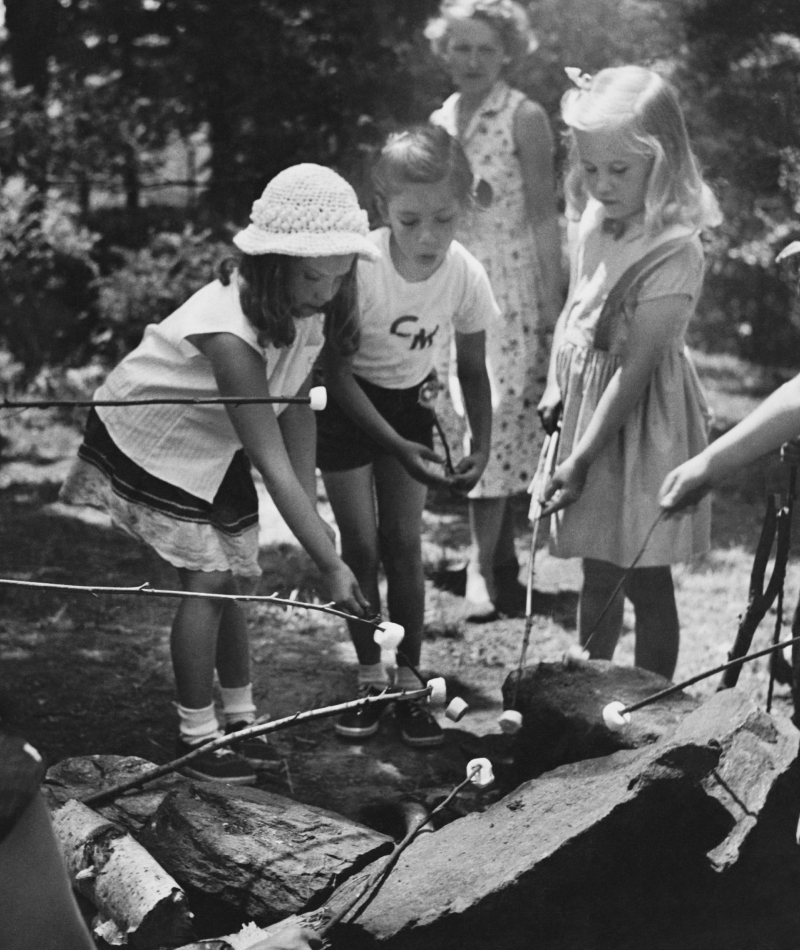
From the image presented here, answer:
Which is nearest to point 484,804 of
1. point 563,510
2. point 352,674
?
point 563,510

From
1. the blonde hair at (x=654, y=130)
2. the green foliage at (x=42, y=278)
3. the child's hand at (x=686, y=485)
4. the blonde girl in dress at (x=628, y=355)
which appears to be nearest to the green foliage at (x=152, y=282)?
the green foliage at (x=42, y=278)

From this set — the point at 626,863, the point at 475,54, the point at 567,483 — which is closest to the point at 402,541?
the point at 567,483

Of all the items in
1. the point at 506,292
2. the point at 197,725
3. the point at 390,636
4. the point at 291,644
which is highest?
the point at 506,292

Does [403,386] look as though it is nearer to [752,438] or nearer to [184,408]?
[184,408]

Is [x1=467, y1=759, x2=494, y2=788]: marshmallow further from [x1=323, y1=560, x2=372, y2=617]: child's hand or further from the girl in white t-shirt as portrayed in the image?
the girl in white t-shirt

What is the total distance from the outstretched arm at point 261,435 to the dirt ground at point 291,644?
0.71 metres

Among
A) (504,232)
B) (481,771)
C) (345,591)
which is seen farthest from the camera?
(504,232)

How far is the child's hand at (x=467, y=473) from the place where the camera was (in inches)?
137

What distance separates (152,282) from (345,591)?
14.2 ft

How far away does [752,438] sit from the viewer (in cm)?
254

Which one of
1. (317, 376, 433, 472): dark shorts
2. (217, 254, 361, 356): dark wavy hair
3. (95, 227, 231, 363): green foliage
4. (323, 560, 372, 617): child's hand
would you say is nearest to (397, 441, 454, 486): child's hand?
(317, 376, 433, 472): dark shorts

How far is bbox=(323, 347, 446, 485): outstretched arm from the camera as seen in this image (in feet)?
11.2

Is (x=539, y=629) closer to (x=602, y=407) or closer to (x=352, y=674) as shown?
(x=352, y=674)

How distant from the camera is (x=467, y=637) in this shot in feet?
14.7
